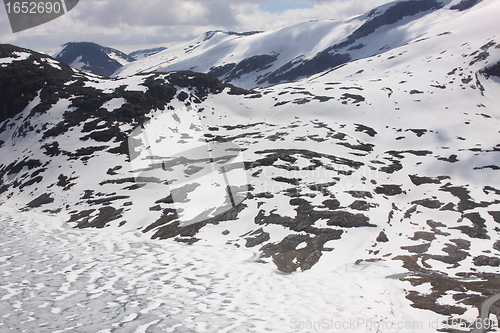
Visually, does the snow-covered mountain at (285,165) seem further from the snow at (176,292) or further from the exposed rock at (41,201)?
the snow at (176,292)

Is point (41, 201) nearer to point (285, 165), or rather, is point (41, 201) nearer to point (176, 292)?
point (176, 292)

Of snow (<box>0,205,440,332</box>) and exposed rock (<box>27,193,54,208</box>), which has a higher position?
exposed rock (<box>27,193,54,208</box>)

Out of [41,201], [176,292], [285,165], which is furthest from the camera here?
[285,165]

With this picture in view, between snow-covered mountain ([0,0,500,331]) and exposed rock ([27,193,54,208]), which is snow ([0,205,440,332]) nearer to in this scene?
snow-covered mountain ([0,0,500,331])

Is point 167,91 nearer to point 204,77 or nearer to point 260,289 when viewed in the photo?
point 204,77

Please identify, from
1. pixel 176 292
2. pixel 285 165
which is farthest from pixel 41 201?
pixel 285 165

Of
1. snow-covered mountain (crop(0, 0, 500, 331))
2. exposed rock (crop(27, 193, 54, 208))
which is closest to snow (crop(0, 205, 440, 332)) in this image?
snow-covered mountain (crop(0, 0, 500, 331))
